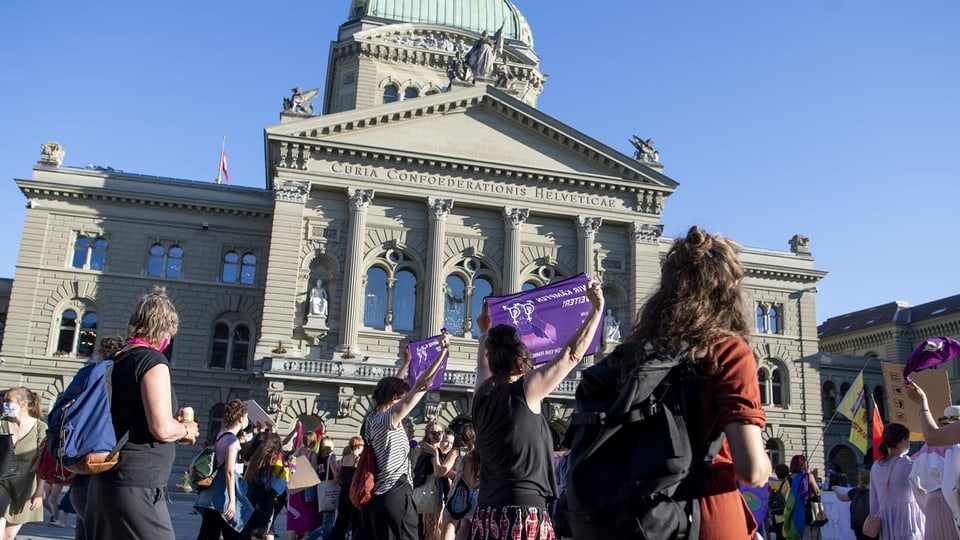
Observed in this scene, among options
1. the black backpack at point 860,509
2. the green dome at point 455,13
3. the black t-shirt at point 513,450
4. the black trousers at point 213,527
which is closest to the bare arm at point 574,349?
the black t-shirt at point 513,450

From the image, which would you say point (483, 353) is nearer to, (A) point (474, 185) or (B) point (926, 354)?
(B) point (926, 354)

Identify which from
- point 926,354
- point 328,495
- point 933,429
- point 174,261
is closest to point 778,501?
point 328,495

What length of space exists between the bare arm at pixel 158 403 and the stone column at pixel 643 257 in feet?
103

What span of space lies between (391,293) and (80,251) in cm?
1380

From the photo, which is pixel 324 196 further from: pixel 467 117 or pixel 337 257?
pixel 467 117

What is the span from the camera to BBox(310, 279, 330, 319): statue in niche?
107ft

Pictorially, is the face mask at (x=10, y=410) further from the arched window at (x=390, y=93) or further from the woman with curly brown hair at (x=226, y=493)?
the arched window at (x=390, y=93)

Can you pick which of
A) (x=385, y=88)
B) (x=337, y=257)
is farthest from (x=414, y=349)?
(x=385, y=88)

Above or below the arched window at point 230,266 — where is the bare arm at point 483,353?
below

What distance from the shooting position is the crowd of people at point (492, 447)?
10.7 ft

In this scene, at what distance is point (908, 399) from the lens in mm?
9648

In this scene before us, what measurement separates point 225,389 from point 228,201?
8.45 m

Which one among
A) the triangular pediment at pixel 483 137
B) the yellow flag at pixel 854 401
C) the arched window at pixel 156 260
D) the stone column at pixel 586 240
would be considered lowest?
the yellow flag at pixel 854 401

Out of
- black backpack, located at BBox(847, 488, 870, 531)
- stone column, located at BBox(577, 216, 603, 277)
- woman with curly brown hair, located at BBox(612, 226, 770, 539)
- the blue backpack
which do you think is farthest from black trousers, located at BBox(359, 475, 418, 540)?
stone column, located at BBox(577, 216, 603, 277)
